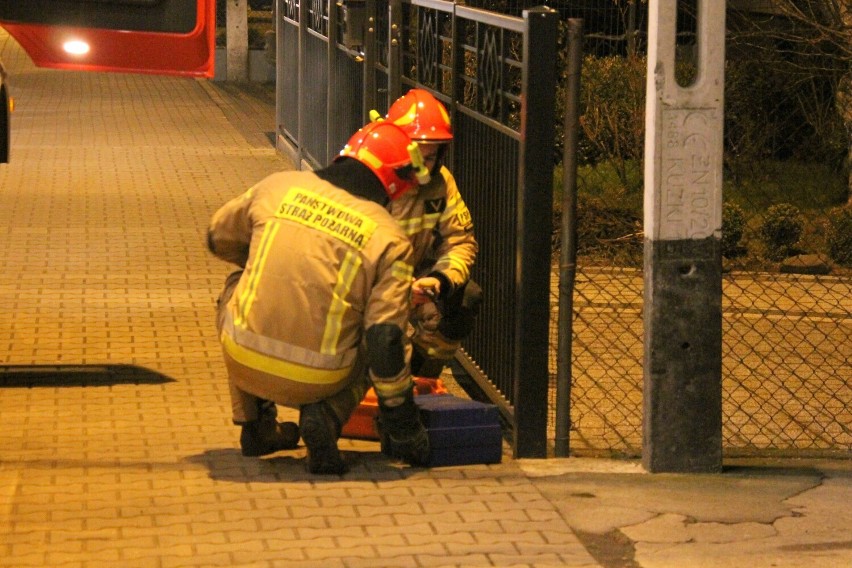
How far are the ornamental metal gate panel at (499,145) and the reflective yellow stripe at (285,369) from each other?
79cm

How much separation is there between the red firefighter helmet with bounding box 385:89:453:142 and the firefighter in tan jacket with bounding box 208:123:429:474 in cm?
49

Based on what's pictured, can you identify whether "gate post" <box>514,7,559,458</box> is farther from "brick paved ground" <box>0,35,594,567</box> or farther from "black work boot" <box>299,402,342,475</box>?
"black work boot" <box>299,402,342,475</box>

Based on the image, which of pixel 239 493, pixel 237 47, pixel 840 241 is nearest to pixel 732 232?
pixel 840 241

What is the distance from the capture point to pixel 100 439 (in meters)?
6.80

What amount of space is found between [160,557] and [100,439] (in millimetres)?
1667

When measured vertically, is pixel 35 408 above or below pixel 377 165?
below

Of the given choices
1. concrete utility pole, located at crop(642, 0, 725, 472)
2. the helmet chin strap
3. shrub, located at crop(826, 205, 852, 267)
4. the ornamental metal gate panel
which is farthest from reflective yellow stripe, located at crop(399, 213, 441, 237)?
shrub, located at crop(826, 205, 852, 267)

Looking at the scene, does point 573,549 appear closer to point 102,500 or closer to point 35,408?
point 102,500

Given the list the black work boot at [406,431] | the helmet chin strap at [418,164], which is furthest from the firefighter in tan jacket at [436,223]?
the black work boot at [406,431]

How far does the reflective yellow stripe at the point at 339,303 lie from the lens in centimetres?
597

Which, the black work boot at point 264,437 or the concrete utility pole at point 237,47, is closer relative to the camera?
the black work boot at point 264,437

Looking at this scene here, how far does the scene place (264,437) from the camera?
21.1 feet

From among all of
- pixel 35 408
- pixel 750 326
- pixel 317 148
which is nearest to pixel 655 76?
pixel 35 408

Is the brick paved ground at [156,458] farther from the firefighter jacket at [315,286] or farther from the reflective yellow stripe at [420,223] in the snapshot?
the reflective yellow stripe at [420,223]
